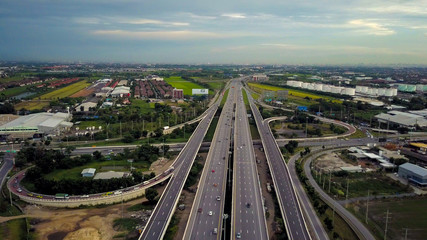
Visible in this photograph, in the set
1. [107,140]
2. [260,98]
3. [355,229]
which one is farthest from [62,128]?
[260,98]

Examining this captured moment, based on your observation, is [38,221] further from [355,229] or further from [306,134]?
[306,134]

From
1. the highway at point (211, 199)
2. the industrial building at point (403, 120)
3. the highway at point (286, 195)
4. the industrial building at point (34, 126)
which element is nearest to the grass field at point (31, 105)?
the industrial building at point (34, 126)

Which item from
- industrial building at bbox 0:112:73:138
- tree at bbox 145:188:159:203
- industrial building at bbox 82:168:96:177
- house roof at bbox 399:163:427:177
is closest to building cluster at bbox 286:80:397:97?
house roof at bbox 399:163:427:177

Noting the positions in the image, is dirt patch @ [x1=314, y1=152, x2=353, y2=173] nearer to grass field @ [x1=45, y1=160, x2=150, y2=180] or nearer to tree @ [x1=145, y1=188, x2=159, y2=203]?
tree @ [x1=145, y1=188, x2=159, y2=203]

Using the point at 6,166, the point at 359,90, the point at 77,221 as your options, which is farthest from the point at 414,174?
the point at 359,90

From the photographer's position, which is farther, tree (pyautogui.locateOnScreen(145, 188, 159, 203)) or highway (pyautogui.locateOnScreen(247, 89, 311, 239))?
tree (pyautogui.locateOnScreen(145, 188, 159, 203))

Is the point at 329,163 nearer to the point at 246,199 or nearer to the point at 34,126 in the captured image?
→ the point at 246,199
